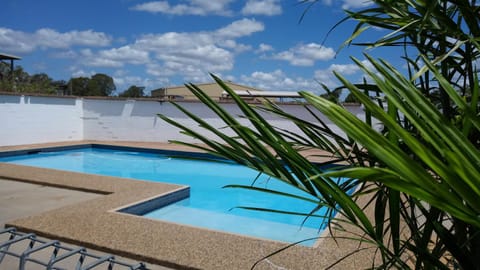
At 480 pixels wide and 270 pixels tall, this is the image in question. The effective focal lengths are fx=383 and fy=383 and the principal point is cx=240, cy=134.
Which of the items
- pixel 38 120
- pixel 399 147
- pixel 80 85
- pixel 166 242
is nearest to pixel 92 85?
pixel 80 85

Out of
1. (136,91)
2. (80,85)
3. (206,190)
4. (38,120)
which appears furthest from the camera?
(80,85)

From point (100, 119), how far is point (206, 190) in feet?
29.8

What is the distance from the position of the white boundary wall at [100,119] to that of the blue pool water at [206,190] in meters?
1.61

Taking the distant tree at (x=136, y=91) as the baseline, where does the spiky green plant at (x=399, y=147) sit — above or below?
below

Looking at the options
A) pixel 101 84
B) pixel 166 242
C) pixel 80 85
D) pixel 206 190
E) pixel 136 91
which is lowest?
pixel 206 190

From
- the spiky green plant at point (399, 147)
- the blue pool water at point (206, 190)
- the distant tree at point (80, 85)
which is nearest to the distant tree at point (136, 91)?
the blue pool water at point (206, 190)

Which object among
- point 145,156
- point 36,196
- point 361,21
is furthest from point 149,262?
point 145,156

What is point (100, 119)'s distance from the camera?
16.5 metres

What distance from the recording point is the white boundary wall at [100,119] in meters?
14.3

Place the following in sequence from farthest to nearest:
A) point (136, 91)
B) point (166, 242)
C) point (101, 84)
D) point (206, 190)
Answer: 1. point (101, 84)
2. point (136, 91)
3. point (206, 190)
4. point (166, 242)

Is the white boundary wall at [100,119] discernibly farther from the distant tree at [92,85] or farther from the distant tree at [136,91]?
the distant tree at [92,85]

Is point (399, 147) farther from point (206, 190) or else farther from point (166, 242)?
point (206, 190)

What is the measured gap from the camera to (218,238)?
4406 mm

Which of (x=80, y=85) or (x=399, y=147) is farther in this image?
(x=80, y=85)
